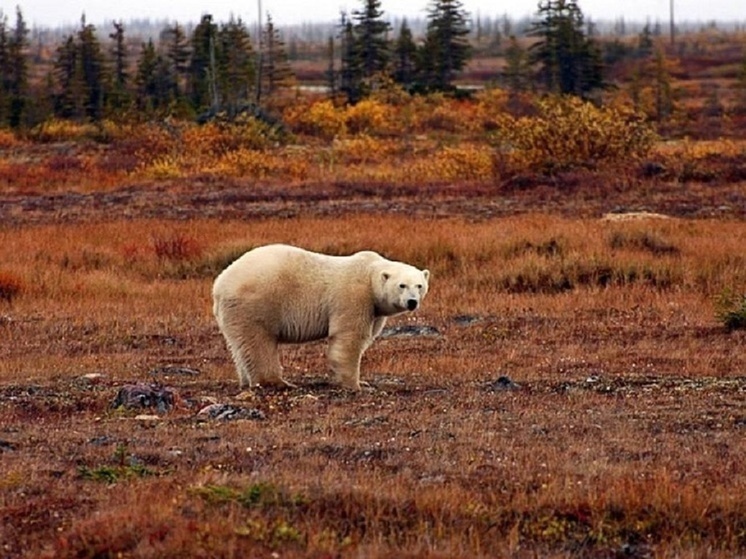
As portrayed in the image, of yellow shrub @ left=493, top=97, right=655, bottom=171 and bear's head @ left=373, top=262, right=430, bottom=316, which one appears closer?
bear's head @ left=373, top=262, right=430, bottom=316

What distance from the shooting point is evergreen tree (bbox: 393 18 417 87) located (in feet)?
220

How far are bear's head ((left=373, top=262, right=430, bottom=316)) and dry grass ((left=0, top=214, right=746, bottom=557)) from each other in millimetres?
741

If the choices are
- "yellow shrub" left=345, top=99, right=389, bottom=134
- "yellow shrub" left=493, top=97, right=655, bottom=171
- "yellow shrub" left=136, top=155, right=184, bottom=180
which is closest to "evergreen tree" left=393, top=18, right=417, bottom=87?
"yellow shrub" left=345, top=99, right=389, bottom=134

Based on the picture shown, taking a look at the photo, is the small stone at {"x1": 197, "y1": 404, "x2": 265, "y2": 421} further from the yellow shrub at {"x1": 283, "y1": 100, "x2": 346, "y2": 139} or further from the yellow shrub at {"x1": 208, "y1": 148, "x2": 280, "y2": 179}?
the yellow shrub at {"x1": 283, "y1": 100, "x2": 346, "y2": 139}

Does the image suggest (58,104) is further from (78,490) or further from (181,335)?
(78,490)

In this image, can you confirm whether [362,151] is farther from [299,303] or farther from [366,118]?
[299,303]

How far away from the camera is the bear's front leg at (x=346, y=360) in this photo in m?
11.0

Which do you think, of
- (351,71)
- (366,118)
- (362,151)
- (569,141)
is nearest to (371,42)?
(351,71)

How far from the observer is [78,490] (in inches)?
263

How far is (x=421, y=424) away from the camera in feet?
28.6

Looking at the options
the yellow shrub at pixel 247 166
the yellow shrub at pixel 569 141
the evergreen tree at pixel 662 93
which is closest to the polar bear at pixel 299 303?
the yellow shrub at pixel 569 141

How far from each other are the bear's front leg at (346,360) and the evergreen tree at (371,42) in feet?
185

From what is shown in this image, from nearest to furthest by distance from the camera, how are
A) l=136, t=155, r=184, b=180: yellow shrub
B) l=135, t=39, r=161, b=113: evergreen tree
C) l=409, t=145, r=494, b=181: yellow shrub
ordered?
l=409, t=145, r=494, b=181: yellow shrub → l=136, t=155, r=184, b=180: yellow shrub → l=135, t=39, r=161, b=113: evergreen tree

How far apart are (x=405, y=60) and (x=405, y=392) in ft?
193
